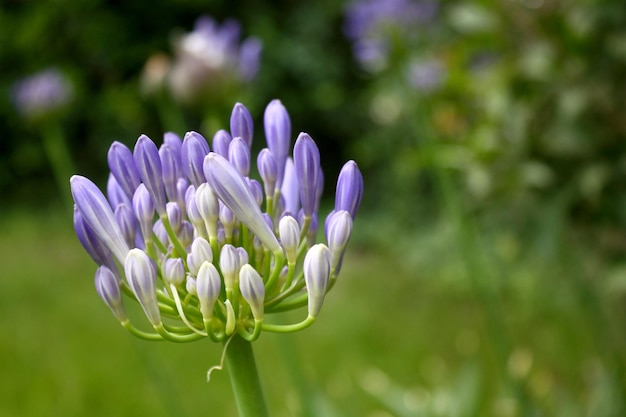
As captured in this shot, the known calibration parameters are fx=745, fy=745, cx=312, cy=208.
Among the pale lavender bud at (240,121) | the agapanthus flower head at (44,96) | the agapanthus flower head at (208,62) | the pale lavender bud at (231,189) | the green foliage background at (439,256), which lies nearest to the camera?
the pale lavender bud at (231,189)

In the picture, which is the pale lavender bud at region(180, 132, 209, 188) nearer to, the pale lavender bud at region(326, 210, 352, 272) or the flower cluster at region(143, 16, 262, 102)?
the pale lavender bud at region(326, 210, 352, 272)

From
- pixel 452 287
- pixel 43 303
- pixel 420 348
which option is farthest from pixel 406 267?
pixel 43 303

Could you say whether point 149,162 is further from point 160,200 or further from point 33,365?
point 33,365

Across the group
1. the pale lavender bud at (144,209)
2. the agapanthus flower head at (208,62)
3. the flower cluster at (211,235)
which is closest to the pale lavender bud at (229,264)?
the flower cluster at (211,235)

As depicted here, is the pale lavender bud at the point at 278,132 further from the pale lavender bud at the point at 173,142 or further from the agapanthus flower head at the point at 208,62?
the agapanthus flower head at the point at 208,62

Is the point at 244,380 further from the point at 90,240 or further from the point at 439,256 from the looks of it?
the point at 439,256

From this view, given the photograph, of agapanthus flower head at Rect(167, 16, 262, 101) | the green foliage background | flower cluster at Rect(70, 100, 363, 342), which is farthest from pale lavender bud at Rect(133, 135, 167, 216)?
agapanthus flower head at Rect(167, 16, 262, 101)

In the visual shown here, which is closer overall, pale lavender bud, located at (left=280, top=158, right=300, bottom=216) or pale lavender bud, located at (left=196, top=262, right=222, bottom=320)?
pale lavender bud, located at (left=196, top=262, right=222, bottom=320)
